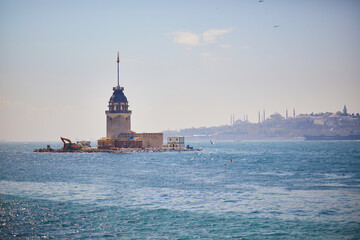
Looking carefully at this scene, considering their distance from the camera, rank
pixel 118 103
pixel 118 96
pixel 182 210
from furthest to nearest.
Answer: pixel 118 96 < pixel 118 103 < pixel 182 210

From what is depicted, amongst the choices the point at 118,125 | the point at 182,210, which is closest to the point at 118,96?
the point at 118,125

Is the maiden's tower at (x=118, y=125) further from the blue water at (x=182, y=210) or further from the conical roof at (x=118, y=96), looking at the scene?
the blue water at (x=182, y=210)

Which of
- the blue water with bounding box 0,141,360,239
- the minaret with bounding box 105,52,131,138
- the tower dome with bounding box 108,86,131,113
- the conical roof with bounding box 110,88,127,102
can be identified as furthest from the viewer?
the conical roof with bounding box 110,88,127,102

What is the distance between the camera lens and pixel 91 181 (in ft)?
176

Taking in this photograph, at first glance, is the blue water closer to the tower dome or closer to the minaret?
the minaret

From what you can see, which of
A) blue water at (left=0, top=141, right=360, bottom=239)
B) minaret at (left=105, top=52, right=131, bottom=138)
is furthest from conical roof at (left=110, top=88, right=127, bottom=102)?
blue water at (left=0, top=141, right=360, bottom=239)

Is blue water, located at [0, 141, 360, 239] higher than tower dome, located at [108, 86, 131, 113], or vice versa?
tower dome, located at [108, 86, 131, 113]

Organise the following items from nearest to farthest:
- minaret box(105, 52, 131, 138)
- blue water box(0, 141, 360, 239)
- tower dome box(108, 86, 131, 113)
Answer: blue water box(0, 141, 360, 239) → minaret box(105, 52, 131, 138) → tower dome box(108, 86, 131, 113)

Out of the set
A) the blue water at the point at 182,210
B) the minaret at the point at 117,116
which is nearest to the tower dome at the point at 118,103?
the minaret at the point at 117,116

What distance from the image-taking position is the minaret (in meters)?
123

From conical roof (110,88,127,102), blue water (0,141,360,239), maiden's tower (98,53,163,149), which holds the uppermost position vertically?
conical roof (110,88,127,102)

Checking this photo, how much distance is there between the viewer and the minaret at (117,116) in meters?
123

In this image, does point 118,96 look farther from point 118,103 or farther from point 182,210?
point 182,210

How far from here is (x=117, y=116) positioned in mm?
123312
